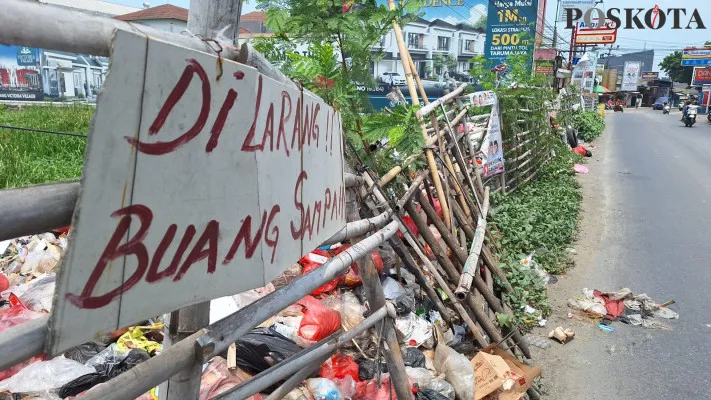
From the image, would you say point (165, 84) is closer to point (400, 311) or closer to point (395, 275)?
point (400, 311)

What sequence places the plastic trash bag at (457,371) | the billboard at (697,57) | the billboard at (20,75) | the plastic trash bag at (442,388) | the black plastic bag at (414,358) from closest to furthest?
the plastic trash bag at (442,388)
the plastic trash bag at (457,371)
the black plastic bag at (414,358)
the billboard at (20,75)
the billboard at (697,57)

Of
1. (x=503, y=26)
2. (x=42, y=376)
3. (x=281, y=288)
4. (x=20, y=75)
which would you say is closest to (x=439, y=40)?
(x=503, y=26)

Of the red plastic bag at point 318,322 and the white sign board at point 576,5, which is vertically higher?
the white sign board at point 576,5

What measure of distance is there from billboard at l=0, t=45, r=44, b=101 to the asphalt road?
1920 centimetres

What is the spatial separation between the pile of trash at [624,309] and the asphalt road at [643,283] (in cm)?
10

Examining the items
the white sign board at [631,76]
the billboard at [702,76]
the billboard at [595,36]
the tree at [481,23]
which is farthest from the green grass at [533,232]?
the white sign board at [631,76]

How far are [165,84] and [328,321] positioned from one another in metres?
2.32

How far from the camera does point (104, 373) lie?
7.86ft

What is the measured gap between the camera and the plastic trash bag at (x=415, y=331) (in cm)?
333

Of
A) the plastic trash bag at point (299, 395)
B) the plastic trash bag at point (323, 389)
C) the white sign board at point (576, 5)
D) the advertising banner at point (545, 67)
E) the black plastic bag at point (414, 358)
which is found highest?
the white sign board at point (576, 5)

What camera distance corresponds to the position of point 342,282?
12.2 ft

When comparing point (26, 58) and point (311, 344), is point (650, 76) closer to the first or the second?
point (26, 58)

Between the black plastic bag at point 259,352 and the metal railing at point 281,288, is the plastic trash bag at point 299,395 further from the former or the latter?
the metal railing at point 281,288

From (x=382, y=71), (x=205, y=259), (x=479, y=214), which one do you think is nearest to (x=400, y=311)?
(x=479, y=214)
